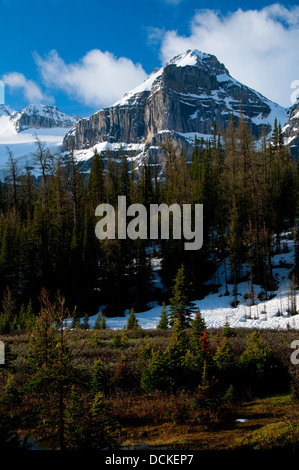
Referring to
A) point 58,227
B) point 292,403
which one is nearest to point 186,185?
point 58,227

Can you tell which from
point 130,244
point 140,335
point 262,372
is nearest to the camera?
point 262,372

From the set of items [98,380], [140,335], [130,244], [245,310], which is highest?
[130,244]

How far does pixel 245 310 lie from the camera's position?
2816 centimetres

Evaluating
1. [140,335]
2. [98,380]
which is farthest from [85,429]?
[140,335]

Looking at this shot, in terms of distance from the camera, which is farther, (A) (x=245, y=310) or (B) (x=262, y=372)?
(A) (x=245, y=310)

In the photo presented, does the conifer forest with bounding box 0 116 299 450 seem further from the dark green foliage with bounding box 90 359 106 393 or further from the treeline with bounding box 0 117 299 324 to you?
the treeline with bounding box 0 117 299 324

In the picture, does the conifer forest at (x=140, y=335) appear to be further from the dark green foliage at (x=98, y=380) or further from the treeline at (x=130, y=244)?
the treeline at (x=130, y=244)

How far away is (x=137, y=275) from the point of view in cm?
3675

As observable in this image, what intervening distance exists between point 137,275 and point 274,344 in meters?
23.4

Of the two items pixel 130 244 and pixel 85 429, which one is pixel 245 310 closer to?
pixel 130 244

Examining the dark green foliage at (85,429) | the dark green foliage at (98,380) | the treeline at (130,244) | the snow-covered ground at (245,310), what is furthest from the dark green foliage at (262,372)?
the treeline at (130,244)

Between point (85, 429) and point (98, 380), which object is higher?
point (85, 429)

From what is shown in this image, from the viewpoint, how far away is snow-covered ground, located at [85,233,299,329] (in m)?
25.0

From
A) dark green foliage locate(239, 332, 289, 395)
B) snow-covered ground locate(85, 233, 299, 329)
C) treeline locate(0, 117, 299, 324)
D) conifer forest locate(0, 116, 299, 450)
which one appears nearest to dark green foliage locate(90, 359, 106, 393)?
conifer forest locate(0, 116, 299, 450)
